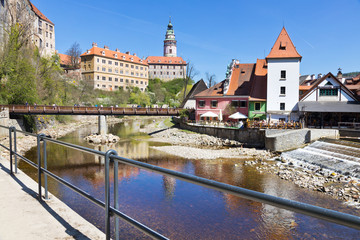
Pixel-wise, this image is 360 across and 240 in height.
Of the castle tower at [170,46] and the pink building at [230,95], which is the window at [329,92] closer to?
the pink building at [230,95]

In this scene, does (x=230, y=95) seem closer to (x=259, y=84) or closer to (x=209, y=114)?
(x=209, y=114)

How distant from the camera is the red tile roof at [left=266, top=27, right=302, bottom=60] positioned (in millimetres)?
36156

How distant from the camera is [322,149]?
24.0 meters

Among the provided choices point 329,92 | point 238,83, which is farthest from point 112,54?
point 329,92

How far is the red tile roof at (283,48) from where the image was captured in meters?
36.2

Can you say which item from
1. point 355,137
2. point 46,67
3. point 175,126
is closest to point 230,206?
point 355,137

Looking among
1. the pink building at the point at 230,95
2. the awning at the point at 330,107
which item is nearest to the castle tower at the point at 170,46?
the pink building at the point at 230,95

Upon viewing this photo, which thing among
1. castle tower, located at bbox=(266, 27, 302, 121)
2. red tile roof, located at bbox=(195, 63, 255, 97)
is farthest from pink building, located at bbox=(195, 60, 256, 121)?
castle tower, located at bbox=(266, 27, 302, 121)

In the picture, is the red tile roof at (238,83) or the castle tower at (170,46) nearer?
the red tile roof at (238,83)

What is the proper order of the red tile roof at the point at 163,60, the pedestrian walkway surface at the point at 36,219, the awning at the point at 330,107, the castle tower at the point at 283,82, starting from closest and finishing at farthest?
the pedestrian walkway surface at the point at 36,219
the awning at the point at 330,107
the castle tower at the point at 283,82
the red tile roof at the point at 163,60

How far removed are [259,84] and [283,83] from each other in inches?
171

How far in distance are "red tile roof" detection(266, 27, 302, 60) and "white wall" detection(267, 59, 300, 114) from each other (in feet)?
2.18

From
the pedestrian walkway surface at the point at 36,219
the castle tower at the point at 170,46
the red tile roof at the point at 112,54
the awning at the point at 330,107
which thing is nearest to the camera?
the pedestrian walkway surface at the point at 36,219

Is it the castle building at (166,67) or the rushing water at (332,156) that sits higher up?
the castle building at (166,67)
